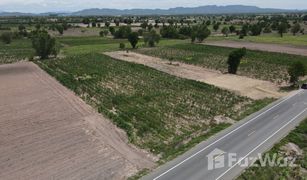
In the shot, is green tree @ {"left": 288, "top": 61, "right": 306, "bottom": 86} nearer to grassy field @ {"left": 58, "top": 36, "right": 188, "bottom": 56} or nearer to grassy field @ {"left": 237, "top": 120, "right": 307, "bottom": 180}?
grassy field @ {"left": 237, "top": 120, "right": 307, "bottom": 180}

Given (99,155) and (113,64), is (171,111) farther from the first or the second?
(113,64)

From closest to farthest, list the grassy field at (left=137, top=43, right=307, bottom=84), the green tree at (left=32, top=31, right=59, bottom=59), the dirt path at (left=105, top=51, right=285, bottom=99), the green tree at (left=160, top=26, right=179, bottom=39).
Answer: the dirt path at (left=105, top=51, right=285, bottom=99), the grassy field at (left=137, top=43, right=307, bottom=84), the green tree at (left=32, top=31, right=59, bottom=59), the green tree at (left=160, top=26, right=179, bottom=39)

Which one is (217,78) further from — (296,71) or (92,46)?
(92,46)

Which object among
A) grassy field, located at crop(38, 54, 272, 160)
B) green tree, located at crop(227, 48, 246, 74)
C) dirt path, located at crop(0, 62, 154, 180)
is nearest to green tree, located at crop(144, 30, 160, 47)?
grassy field, located at crop(38, 54, 272, 160)

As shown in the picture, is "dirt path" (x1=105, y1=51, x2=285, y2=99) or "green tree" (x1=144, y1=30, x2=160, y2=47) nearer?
"dirt path" (x1=105, y1=51, x2=285, y2=99)
